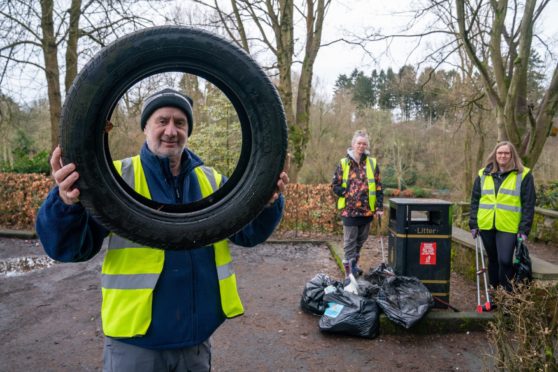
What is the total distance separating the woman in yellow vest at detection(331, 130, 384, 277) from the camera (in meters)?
5.37

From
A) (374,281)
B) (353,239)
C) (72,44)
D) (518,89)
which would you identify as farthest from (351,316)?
(72,44)

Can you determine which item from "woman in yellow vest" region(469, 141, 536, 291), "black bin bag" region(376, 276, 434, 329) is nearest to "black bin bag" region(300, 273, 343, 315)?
"black bin bag" region(376, 276, 434, 329)

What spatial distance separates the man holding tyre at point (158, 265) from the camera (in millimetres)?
1617

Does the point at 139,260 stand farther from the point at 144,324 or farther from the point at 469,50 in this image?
the point at 469,50

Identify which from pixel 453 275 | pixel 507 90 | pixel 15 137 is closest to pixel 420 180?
pixel 507 90

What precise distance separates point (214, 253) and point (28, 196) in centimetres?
976

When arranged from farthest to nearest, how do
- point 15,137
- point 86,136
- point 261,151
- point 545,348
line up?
point 15,137, point 545,348, point 261,151, point 86,136

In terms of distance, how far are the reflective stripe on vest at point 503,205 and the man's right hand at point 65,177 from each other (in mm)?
4625

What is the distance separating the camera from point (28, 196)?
953 centimetres

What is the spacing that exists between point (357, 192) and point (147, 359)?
412 cm

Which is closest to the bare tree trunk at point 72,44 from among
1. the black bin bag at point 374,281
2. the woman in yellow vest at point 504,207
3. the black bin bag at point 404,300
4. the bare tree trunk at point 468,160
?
the black bin bag at point 374,281

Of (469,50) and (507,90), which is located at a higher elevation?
(469,50)

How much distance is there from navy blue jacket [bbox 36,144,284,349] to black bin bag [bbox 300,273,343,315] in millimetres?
2992

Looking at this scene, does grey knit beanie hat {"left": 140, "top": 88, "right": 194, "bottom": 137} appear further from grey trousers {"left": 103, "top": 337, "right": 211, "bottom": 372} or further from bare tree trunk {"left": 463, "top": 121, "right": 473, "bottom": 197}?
bare tree trunk {"left": 463, "top": 121, "right": 473, "bottom": 197}
